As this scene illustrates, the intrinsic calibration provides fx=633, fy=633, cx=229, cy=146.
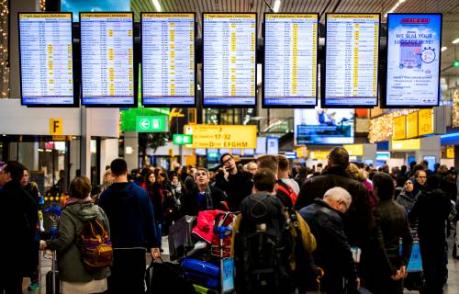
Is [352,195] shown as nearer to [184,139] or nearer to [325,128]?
[184,139]

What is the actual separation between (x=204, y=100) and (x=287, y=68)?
1122 mm

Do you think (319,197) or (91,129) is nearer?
(319,197)

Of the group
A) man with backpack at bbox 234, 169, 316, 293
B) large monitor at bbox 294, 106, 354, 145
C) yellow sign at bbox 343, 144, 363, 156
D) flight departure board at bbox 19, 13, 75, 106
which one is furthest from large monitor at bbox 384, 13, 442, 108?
large monitor at bbox 294, 106, 354, 145

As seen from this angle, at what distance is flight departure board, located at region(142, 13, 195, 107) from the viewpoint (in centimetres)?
793

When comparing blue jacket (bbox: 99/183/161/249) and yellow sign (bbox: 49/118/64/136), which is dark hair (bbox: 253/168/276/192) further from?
yellow sign (bbox: 49/118/64/136)

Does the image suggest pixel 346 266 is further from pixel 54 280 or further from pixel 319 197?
pixel 54 280

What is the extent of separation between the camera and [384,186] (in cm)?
613

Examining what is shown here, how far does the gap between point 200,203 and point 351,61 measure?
2611mm

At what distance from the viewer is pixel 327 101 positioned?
7.97 m

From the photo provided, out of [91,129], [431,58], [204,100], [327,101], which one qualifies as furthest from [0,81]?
[431,58]

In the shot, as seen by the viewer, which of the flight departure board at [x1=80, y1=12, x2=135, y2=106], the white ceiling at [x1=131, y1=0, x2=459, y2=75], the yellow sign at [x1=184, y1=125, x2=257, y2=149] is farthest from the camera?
the yellow sign at [x1=184, y1=125, x2=257, y2=149]

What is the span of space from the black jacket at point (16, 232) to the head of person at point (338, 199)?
2887mm

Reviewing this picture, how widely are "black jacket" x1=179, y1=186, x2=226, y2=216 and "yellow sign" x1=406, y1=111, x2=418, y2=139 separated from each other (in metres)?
9.64

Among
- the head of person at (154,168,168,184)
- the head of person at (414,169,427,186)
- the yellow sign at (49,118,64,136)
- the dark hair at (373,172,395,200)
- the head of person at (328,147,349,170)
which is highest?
the yellow sign at (49,118,64,136)
